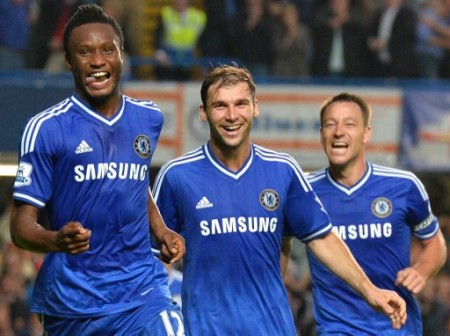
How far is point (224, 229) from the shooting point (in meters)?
7.52

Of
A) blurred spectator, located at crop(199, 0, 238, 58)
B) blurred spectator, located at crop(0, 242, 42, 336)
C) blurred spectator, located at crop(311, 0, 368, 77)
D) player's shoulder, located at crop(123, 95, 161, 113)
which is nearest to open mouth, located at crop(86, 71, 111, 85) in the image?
player's shoulder, located at crop(123, 95, 161, 113)

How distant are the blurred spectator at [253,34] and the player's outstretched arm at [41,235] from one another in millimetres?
10515

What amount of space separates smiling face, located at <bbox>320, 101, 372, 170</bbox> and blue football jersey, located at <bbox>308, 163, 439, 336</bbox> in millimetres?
179

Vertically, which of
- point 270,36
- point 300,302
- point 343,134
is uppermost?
point 270,36

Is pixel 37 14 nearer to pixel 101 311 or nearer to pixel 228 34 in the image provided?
pixel 228 34

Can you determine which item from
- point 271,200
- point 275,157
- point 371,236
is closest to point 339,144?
point 371,236

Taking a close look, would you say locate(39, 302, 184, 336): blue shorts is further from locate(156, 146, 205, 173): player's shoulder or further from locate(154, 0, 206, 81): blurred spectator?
locate(154, 0, 206, 81): blurred spectator

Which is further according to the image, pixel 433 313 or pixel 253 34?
pixel 253 34

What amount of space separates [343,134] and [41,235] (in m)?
2.88

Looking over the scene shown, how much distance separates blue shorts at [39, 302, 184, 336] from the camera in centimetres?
694

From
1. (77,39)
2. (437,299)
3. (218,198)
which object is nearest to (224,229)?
(218,198)

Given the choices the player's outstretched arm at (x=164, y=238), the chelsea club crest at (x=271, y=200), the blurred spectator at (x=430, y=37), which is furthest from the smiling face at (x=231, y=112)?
the blurred spectator at (x=430, y=37)

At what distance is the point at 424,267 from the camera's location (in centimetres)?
894

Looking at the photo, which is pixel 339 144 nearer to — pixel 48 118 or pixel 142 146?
pixel 142 146
